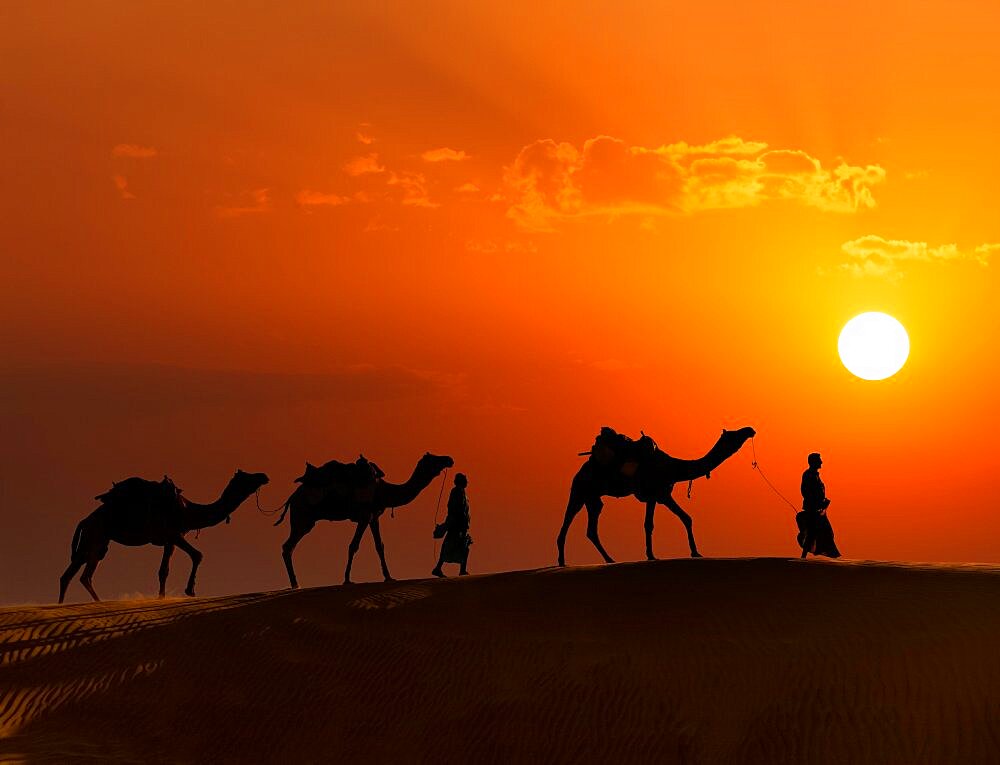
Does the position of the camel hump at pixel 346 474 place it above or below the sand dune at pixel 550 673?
above

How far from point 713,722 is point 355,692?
544 centimetres

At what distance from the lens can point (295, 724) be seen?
22.6 meters

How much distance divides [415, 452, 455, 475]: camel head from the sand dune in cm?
622

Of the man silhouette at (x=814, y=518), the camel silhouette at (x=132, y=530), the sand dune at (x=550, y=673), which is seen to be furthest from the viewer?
the camel silhouette at (x=132, y=530)

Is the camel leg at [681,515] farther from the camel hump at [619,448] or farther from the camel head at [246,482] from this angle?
the camel head at [246,482]

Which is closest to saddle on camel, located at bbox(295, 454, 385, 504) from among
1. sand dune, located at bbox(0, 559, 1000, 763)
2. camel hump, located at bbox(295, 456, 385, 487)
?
camel hump, located at bbox(295, 456, 385, 487)

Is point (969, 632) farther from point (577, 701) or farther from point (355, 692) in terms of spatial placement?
point (355, 692)

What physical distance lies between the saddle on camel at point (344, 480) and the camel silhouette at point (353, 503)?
2 cm

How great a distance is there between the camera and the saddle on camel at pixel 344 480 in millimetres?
32594

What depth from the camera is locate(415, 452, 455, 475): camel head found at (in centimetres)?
3350

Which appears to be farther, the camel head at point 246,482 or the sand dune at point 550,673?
the camel head at point 246,482

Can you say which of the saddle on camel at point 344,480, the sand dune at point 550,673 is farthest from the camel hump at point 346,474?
the sand dune at point 550,673

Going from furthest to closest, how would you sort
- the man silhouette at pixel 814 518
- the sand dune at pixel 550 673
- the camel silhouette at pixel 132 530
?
1. the camel silhouette at pixel 132 530
2. the man silhouette at pixel 814 518
3. the sand dune at pixel 550 673

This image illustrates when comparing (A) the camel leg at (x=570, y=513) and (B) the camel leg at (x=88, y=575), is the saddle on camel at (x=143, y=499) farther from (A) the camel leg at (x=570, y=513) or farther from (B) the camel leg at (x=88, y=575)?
(A) the camel leg at (x=570, y=513)
